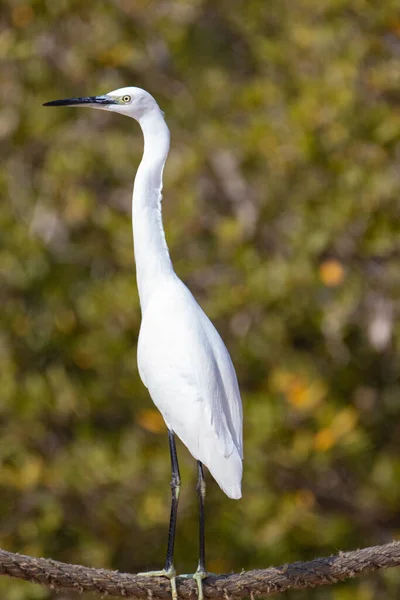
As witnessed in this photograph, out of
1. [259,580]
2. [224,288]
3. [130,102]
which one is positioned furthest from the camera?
[224,288]

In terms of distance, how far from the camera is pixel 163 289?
72.8 inches

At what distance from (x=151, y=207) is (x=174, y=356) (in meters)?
0.29

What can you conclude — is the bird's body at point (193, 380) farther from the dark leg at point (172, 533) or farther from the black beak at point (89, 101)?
the black beak at point (89, 101)

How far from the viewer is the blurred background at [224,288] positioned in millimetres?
3264

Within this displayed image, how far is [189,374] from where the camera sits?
176 centimetres

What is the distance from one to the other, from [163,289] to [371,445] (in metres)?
1.91

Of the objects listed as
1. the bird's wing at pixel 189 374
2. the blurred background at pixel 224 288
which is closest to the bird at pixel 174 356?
the bird's wing at pixel 189 374

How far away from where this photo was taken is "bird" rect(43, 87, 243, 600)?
68.7 inches

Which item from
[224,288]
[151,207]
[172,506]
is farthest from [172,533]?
[224,288]

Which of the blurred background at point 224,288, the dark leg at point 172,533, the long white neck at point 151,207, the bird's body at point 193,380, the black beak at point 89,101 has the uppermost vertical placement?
the black beak at point 89,101

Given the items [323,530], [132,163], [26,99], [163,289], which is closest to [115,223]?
[132,163]

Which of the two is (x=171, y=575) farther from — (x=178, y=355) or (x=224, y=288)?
(x=224, y=288)

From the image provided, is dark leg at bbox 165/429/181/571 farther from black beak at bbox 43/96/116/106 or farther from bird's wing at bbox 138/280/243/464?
black beak at bbox 43/96/116/106

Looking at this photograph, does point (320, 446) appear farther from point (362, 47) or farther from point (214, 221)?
point (362, 47)
